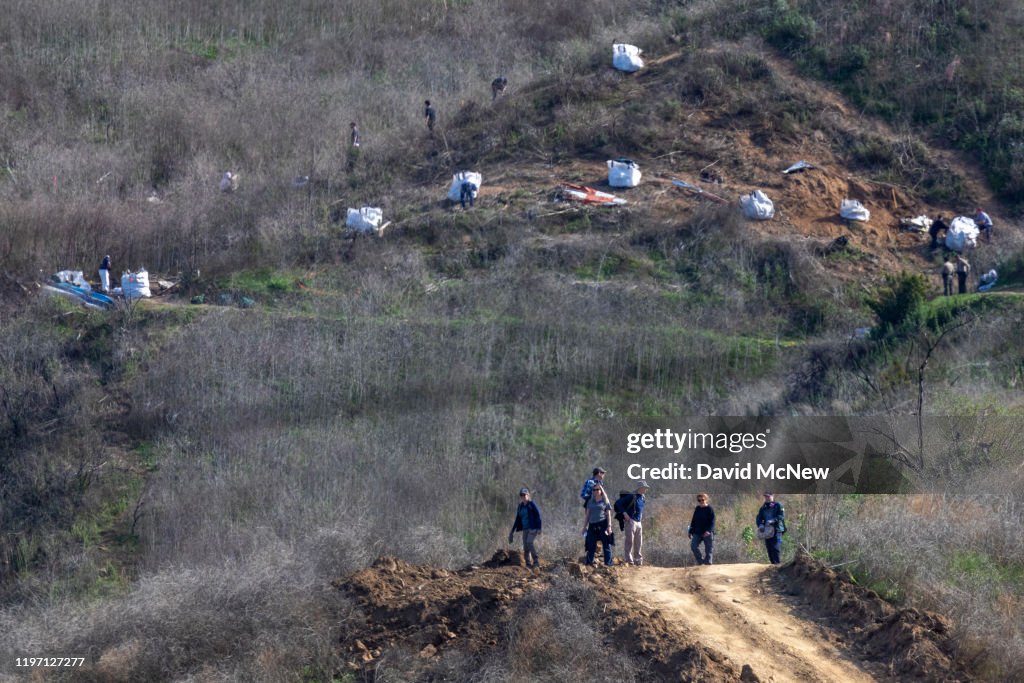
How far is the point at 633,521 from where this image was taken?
13.4 metres

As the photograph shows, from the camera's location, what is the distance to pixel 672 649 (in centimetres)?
1046

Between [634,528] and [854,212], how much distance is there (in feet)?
40.5

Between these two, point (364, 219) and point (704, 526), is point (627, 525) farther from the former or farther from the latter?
point (364, 219)

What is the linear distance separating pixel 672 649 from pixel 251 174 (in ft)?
60.7

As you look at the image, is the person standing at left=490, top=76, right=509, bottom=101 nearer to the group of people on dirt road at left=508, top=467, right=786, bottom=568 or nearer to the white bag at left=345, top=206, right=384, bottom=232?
the white bag at left=345, top=206, right=384, bottom=232

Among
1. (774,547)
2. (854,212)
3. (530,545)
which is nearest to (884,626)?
(774,547)

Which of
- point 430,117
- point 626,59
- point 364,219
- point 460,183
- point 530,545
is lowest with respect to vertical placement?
point 530,545

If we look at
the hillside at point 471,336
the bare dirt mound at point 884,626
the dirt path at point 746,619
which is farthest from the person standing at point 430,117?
the bare dirt mound at point 884,626

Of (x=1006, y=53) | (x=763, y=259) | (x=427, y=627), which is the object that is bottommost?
(x=427, y=627)

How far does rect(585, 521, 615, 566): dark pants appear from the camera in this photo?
13062 mm

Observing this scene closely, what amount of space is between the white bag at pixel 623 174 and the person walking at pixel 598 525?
1249 centimetres

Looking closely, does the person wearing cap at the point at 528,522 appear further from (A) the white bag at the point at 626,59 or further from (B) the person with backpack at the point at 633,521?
(A) the white bag at the point at 626,59

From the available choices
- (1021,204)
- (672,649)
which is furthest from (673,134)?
(672,649)

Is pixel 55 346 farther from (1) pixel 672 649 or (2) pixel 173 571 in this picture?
(1) pixel 672 649
